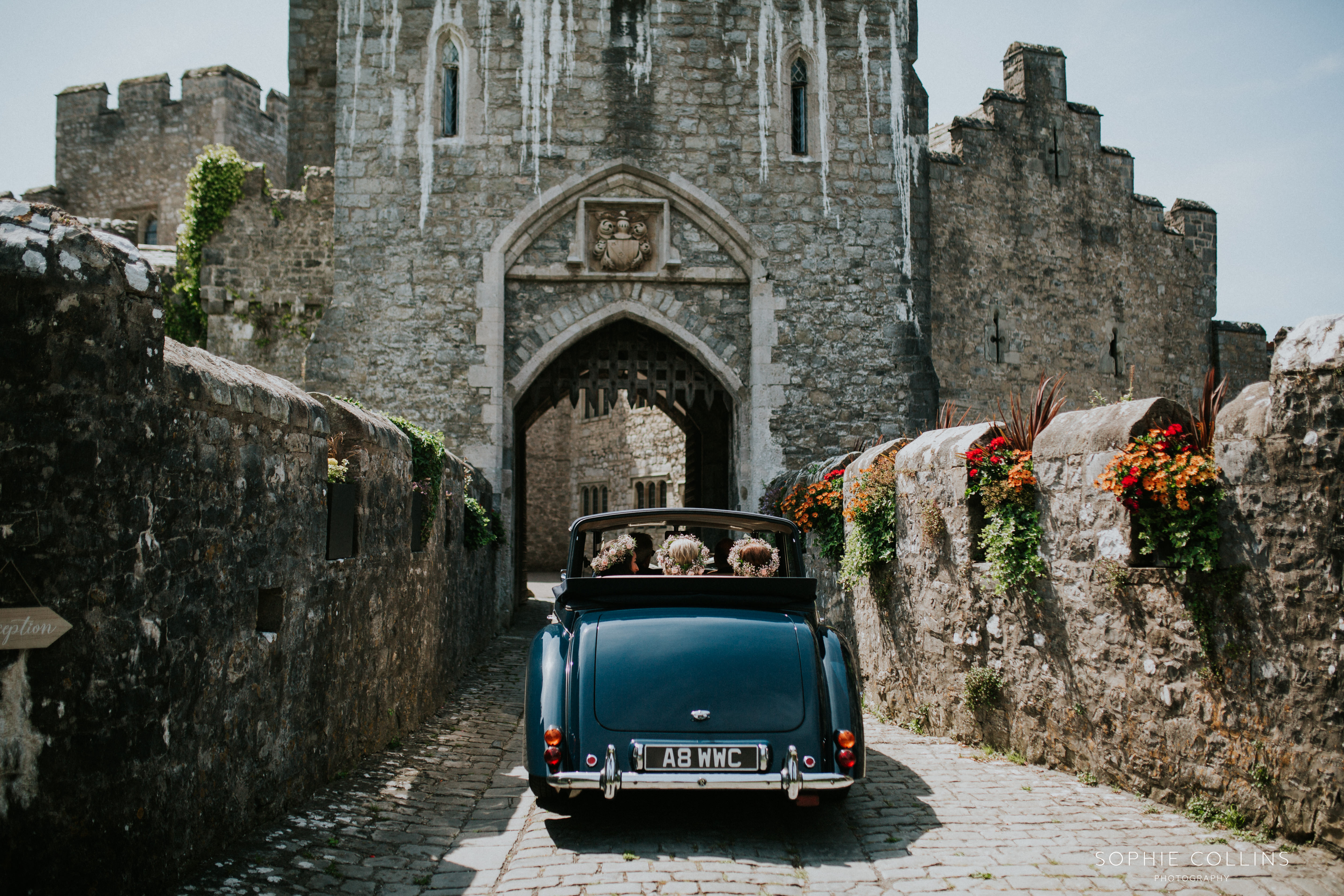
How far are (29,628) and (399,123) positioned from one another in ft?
32.7

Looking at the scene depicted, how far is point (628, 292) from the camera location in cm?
1189

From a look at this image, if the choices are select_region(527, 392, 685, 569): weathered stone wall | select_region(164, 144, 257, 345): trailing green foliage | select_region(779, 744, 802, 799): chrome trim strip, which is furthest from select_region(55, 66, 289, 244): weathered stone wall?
Answer: select_region(779, 744, 802, 799): chrome trim strip

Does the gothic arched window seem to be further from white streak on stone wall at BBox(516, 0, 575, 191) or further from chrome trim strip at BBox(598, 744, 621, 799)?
chrome trim strip at BBox(598, 744, 621, 799)

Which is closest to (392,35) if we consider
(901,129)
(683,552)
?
(901,129)

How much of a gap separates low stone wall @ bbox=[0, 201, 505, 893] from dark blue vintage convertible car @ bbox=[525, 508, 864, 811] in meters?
1.13

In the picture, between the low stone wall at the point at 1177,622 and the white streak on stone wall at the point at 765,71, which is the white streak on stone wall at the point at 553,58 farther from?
the low stone wall at the point at 1177,622

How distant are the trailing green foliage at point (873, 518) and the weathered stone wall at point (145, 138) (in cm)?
2253

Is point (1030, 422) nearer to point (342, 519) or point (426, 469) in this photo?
point (342, 519)

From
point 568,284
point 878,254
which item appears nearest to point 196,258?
point 568,284

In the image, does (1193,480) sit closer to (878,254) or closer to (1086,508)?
(1086,508)

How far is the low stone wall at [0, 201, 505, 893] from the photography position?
2932mm

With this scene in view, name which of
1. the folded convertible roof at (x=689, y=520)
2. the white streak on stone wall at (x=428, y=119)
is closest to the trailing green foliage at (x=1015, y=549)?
the folded convertible roof at (x=689, y=520)

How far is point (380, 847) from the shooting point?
3.97 m

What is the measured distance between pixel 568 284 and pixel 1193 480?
8.81 meters
